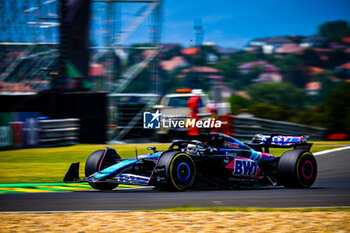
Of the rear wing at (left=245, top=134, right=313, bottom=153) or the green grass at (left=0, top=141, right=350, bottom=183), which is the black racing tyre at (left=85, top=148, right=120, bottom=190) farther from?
the rear wing at (left=245, top=134, right=313, bottom=153)

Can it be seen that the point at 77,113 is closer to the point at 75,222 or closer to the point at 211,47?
the point at 75,222

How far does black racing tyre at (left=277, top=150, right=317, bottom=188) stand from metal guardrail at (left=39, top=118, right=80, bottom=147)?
29.3 feet

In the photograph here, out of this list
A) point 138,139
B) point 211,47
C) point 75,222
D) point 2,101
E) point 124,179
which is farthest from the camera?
point 211,47

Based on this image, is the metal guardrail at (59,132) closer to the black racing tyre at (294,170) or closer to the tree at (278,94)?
the black racing tyre at (294,170)

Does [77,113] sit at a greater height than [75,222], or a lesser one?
greater

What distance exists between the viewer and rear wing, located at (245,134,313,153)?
979 centimetres

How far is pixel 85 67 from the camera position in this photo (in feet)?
61.0

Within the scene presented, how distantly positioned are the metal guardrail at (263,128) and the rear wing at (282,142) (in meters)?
9.07

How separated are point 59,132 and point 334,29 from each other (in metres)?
85.3

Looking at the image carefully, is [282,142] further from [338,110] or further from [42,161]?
[338,110]

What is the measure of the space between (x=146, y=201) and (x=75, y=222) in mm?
1663

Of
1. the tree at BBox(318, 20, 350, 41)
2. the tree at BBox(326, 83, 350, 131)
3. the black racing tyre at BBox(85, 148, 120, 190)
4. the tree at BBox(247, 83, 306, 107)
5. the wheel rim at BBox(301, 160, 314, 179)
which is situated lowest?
the wheel rim at BBox(301, 160, 314, 179)

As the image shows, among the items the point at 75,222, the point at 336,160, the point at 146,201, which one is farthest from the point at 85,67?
the point at 75,222

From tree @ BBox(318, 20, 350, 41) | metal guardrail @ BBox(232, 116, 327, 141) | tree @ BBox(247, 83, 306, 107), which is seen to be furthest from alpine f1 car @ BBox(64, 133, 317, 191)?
tree @ BBox(318, 20, 350, 41)
